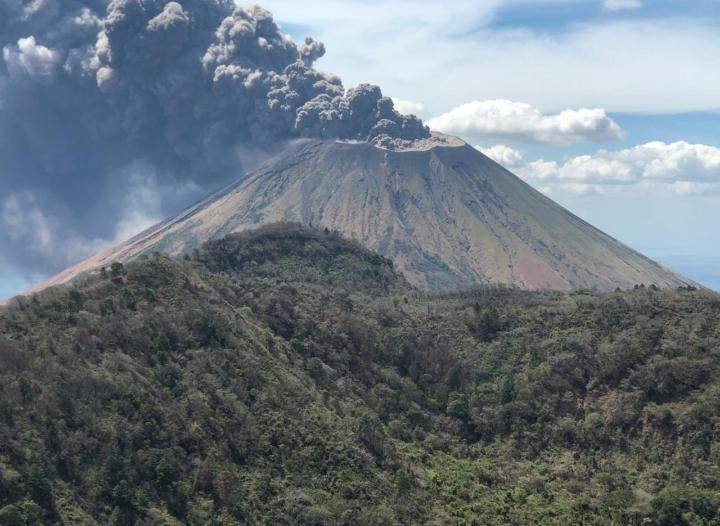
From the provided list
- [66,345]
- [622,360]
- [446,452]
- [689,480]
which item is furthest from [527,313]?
[66,345]

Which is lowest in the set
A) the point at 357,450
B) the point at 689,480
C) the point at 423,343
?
A: the point at 689,480

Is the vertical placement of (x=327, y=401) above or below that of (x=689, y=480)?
above

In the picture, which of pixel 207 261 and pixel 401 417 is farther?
pixel 207 261

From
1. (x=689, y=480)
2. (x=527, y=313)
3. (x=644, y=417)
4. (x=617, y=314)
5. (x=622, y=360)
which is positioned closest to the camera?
(x=689, y=480)

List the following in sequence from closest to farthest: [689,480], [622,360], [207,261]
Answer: [689,480], [622,360], [207,261]

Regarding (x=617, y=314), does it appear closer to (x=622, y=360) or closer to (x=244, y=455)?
(x=622, y=360)

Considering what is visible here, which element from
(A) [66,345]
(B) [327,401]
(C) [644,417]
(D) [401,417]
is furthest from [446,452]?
(A) [66,345]
